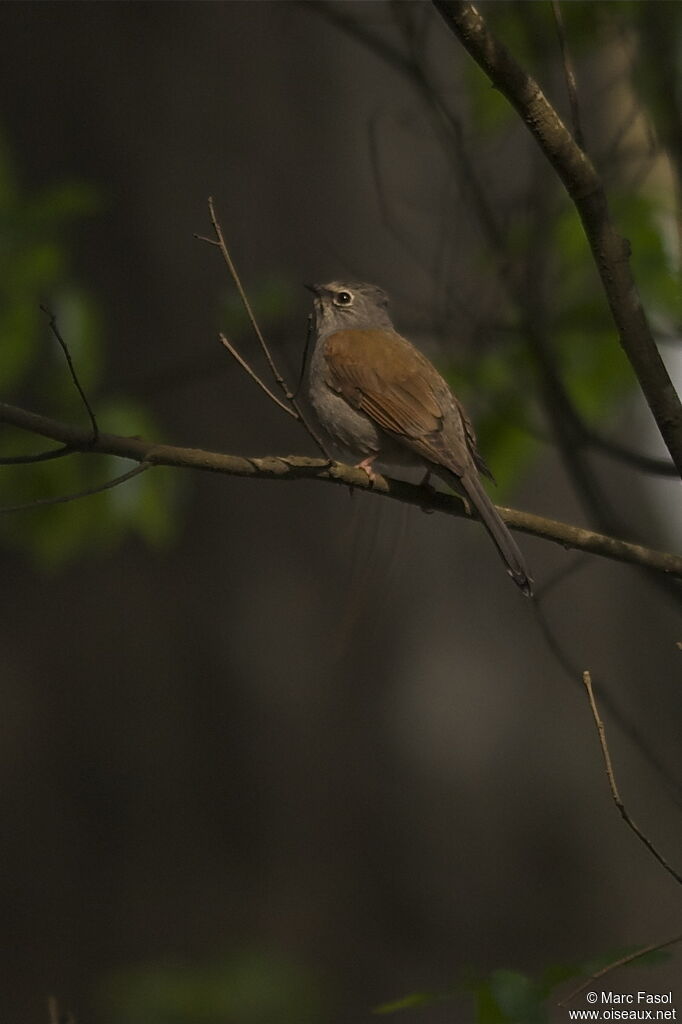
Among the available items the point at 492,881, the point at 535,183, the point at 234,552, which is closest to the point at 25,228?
the point at 535,183

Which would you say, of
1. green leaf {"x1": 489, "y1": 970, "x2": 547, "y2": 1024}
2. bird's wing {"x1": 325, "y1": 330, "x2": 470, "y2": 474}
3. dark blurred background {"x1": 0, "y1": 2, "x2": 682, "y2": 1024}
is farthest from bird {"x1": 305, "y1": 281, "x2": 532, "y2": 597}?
green leaf {"x1": 489, "y1": 970, "x2": 547, "y2": 1024}

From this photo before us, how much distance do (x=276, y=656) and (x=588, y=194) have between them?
3774mm

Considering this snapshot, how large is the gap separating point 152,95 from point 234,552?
7.08 ft

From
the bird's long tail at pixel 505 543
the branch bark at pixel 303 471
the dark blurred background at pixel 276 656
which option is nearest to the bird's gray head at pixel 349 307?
Answer: the dark blurred background at pixel 276 656

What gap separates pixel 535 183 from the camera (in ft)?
14.3

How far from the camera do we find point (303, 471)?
3037 millimetres

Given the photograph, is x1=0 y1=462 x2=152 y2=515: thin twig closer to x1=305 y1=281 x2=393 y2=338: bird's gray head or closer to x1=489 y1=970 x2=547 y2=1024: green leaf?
x1=489 y1=970 x2=547 y2=1024: green leaf

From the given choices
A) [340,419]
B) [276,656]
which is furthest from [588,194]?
[276,656]

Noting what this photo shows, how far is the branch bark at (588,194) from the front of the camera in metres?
2.62

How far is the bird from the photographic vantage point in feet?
13.0

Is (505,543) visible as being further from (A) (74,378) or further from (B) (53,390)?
(B) (53,390)

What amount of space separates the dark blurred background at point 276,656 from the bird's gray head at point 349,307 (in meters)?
0.36

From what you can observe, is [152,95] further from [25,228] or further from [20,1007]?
[20,1007]

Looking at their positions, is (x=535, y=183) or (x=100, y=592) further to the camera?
(x=100, y=592)
